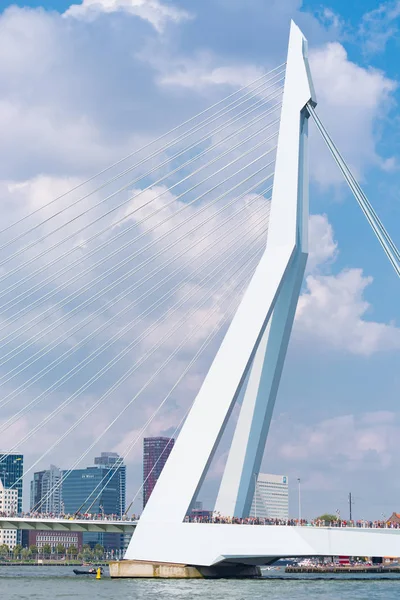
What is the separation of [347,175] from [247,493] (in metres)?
12.3

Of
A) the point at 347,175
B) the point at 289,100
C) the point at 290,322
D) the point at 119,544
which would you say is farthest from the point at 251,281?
the point at 119,544

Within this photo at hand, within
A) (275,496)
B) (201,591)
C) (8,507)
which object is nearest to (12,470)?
(8,507)

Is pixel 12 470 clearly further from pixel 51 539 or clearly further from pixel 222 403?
pixel 222 403

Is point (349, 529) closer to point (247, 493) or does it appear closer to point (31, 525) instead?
point (247, 493)

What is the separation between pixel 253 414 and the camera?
3931cm

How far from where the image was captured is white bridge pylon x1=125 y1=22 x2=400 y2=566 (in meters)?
35.4

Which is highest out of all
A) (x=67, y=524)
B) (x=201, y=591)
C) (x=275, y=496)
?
(x=275, y=496)

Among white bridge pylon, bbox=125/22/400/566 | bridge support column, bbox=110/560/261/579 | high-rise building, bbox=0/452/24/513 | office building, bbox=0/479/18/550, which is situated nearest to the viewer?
white bridge pylon, bbox=125/22/400/566

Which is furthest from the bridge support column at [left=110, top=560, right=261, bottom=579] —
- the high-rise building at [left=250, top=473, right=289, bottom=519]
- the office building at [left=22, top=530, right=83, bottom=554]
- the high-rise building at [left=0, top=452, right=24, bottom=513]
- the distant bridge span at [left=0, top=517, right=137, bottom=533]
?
the high-rise building at [left=0, top=452, right=24, bottom=513]

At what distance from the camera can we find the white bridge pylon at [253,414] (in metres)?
35.4

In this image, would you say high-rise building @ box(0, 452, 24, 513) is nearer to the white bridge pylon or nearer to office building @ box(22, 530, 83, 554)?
office building @ box(22, 530, 83, 554)

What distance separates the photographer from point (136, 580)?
36.5m

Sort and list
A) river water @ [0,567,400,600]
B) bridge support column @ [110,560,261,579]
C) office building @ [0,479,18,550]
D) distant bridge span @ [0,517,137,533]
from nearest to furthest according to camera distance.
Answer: river water @ [0,567,400,600] < bridge support column @ [110,560,261,579] < distant bridge span @ [0,517,137,533] < office building @ [0,479,18,550]

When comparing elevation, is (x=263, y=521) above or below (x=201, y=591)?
above
